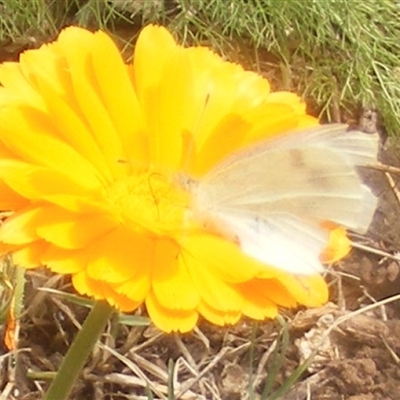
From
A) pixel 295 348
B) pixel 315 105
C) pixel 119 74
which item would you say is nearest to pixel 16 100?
pixel 119 74

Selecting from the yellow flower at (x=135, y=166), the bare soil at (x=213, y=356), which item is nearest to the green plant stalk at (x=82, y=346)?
the yellow flower at (x=135, y=166)

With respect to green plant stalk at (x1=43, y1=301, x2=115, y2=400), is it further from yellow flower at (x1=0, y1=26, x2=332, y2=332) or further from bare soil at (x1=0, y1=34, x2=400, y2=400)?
bare soil at (x1=0, y1=34, x2=400, y2=400)

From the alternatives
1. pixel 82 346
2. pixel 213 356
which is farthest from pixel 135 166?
pixel 213 356

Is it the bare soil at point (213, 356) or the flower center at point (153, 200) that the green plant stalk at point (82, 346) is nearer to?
the flower center at point (153, 200)

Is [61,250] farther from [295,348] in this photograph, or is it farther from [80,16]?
[80,16]

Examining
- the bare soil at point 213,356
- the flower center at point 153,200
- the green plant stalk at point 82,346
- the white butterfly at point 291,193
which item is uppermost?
the white butterfly at point 291,193

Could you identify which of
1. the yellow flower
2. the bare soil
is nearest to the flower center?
the yellow flower

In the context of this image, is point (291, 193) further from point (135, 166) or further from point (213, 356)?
point (213, 356)
